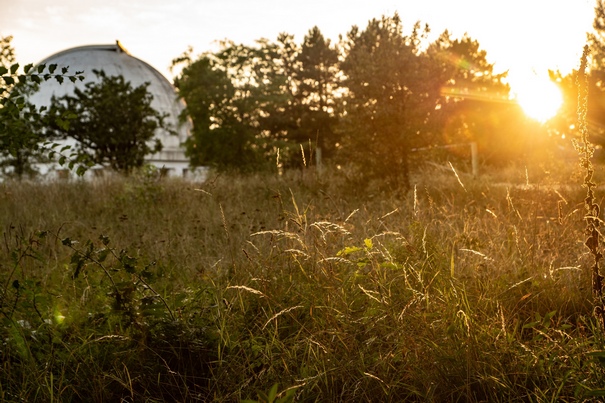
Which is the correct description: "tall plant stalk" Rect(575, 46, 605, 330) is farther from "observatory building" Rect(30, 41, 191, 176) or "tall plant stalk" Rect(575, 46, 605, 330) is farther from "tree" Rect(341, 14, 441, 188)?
"observatory building" Rect(30, 41, 191, 176)

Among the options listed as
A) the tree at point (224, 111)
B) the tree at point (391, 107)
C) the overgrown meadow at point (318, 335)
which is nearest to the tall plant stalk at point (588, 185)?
the overgrown meadow at point (318, 335)

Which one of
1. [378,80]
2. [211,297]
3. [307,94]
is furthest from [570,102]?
[307,94]

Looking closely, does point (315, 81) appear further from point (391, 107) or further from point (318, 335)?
point (318, 335)

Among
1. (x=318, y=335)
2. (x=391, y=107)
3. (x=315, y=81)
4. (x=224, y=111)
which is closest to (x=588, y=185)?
(x=318, y=335)

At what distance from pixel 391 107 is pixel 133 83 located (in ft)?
117

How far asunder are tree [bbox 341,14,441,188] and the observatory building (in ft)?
99.5

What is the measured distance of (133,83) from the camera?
4466cm

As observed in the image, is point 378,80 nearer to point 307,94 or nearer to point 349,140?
point 349,140

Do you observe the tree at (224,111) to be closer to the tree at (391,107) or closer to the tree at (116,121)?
the tree at (116,121)

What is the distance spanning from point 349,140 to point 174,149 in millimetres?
32962

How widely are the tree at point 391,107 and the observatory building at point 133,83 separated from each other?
30338 mm

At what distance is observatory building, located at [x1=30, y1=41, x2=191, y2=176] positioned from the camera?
4369 centimetres

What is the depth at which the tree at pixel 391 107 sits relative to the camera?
1298 cm

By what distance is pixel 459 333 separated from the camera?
3.06 metres
